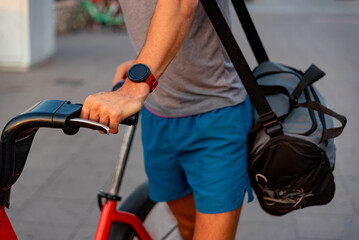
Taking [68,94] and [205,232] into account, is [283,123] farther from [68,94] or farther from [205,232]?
[68,94]

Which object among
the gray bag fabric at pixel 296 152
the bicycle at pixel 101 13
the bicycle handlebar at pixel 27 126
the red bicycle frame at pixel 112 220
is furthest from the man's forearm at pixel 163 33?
the bicycle at pixel 101 13

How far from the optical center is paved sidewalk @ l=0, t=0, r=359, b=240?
12.1 feet

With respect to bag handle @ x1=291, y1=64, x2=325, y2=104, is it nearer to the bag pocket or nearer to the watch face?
the bag pocket

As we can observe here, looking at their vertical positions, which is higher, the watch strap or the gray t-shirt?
the watch strap

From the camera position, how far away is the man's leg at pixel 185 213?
2.28m

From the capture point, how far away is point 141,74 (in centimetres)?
142

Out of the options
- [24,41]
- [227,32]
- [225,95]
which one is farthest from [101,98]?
[24,41]

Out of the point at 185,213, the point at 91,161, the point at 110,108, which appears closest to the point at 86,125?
the point at 110,108

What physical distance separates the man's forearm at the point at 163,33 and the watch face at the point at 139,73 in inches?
1.1

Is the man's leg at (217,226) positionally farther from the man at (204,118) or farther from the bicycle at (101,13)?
the bicycle at (101,13)

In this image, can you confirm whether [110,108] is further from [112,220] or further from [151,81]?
[112,220]

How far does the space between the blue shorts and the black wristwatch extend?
511 mm

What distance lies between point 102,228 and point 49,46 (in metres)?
7.53

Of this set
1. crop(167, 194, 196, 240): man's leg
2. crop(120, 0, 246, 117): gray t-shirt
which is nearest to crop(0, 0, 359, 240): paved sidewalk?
crop(167, 194, 196, 240): man's leg
